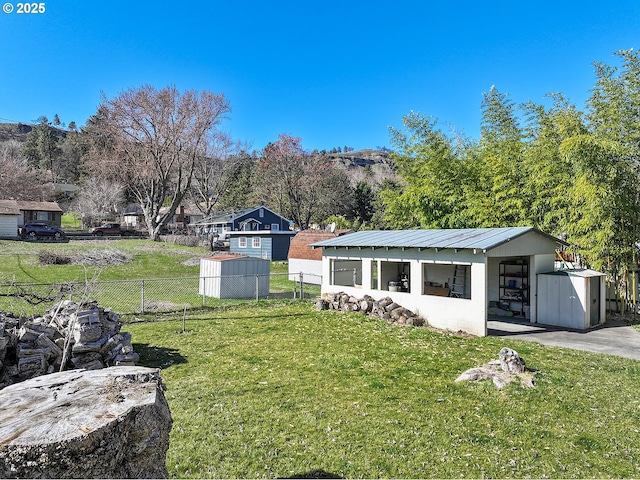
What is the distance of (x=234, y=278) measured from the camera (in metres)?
15.7

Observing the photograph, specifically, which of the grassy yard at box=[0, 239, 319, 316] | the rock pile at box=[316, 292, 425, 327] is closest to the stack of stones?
the grassy yard at box=[0, 239, 319, 316]

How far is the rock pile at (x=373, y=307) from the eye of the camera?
38.7 ft

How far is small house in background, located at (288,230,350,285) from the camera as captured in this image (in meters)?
21.3

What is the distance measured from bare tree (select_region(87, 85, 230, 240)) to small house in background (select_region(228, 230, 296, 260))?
25.2ft

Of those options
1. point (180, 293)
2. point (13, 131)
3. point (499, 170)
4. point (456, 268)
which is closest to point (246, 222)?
point (180, 293)

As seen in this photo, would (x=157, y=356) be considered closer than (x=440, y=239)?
Yes

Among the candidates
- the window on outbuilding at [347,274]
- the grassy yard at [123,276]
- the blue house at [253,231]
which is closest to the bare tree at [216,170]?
the blue house at [253,231]

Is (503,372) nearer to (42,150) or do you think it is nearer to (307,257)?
(307,257)

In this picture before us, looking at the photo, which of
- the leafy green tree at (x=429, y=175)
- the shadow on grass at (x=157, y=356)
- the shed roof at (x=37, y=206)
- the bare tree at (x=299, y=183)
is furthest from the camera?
the bare tree at (x=299, y=183)

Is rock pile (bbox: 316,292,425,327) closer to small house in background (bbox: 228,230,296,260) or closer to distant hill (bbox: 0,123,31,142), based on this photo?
small house in background (bbox: 228,230,296,260)

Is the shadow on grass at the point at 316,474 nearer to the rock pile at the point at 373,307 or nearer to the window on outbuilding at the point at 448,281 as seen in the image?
the rock pile at the point at 373,307

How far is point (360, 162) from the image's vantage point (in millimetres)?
111938

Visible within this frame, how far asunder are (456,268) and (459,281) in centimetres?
50

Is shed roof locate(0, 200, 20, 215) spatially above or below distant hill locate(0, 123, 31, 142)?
below
